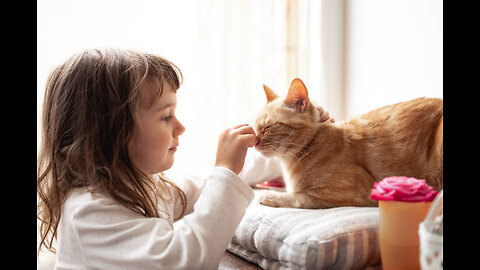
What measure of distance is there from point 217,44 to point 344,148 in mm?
1098

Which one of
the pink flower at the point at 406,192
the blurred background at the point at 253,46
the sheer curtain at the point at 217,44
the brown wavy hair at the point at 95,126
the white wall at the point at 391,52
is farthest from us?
the sheer curtain at the point at 217,44

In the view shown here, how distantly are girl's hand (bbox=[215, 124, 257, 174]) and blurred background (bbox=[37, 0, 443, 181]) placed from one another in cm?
83

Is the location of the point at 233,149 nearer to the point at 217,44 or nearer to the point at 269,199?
the point at 269,199

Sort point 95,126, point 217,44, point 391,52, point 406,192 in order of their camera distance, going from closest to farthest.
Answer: point 406,192
point 95,126
point 391,52
point 217,44

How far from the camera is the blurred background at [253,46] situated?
71.8 inches

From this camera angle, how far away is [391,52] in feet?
6.35

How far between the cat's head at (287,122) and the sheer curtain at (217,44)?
0.74 metres

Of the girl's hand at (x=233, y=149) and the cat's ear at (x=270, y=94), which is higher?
the cat's ear at (x=270, y=94)

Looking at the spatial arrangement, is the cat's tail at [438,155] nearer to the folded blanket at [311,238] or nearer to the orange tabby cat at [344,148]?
the orange tabby cat at [344,148]

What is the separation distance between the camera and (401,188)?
0.84m

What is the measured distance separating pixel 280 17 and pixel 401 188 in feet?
5.29

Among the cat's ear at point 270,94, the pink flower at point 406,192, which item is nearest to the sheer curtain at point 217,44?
the cat's ear at point 270,94

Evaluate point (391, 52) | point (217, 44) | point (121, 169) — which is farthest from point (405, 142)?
point (217, 44)

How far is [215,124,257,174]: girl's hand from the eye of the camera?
103 centimetres
